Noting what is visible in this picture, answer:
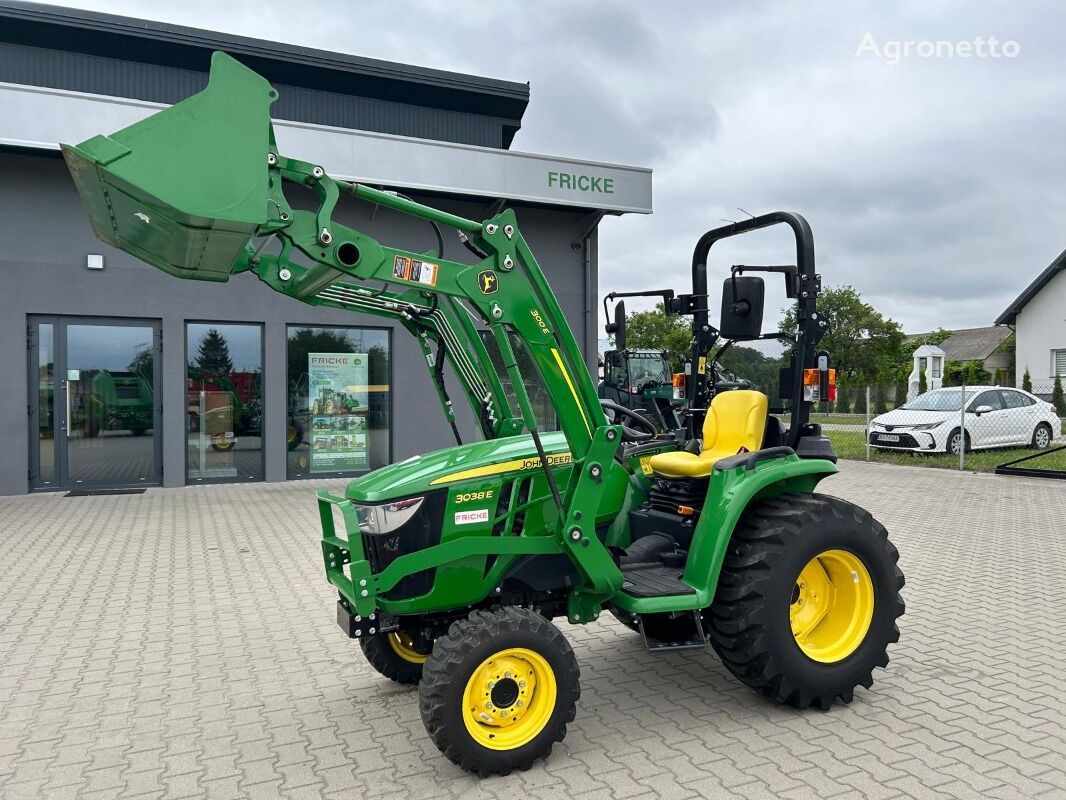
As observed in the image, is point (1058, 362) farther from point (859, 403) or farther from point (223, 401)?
point (223, 401)

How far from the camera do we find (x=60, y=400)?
37.3 feet

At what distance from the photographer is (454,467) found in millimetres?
3719

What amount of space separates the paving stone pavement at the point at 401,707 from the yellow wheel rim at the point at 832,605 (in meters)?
0.32

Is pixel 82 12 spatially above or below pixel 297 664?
above

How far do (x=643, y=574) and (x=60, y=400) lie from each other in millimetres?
10283

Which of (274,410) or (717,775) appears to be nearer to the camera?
(717,775)

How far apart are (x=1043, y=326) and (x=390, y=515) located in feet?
124

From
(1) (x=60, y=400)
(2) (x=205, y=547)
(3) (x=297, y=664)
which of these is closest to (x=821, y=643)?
(3) (x=297, y=664)

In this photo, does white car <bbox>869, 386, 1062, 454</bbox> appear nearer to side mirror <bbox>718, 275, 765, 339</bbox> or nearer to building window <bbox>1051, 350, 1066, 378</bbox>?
side mirror <bbox>718, 275, 765, 339</bbox>

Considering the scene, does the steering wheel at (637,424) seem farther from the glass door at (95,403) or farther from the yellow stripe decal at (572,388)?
the glass door at (95,403)

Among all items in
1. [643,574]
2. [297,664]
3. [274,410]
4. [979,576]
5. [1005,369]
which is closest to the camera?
[643,574]

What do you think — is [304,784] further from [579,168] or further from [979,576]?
[579,168]

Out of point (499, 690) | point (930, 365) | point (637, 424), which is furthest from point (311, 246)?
point (930, 365)

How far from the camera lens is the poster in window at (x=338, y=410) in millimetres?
12883
